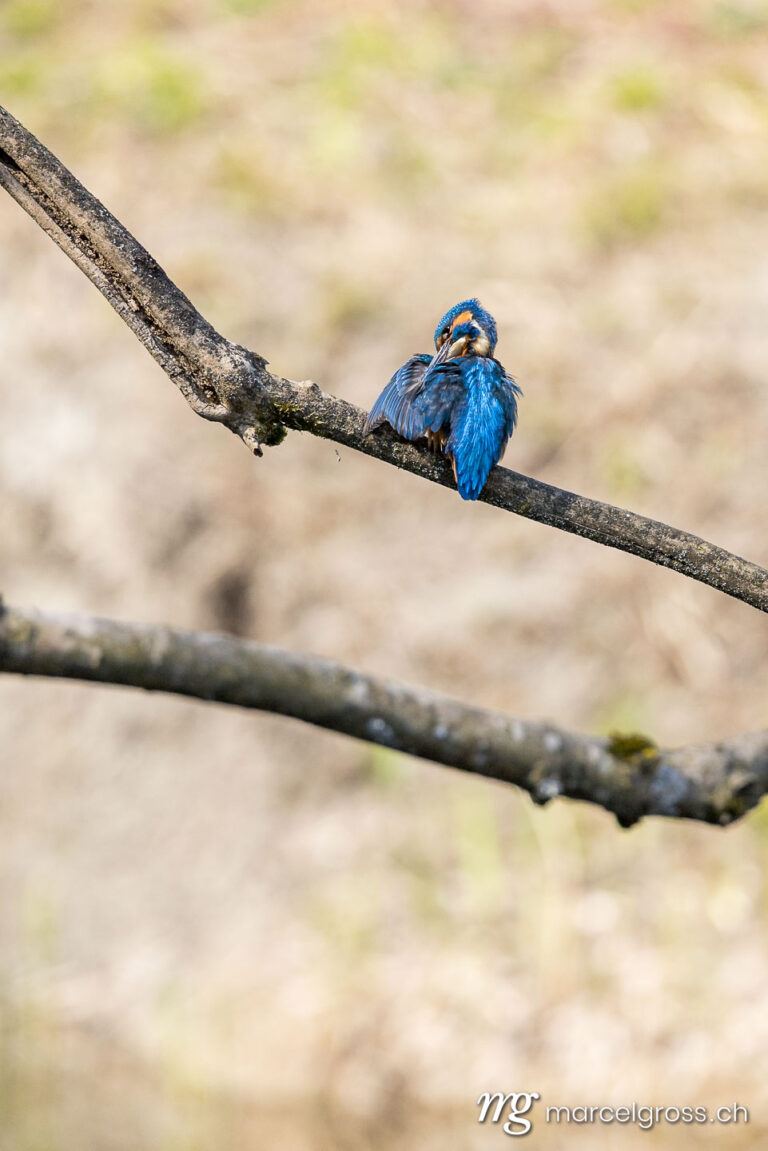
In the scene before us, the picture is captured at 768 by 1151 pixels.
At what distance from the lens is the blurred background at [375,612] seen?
5398mm

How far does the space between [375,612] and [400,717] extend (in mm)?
3815

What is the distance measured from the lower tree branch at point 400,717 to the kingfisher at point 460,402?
507 millimetres

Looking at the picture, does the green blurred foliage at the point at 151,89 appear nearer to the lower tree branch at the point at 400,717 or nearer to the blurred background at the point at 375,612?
the blurred background at the point at 375,612

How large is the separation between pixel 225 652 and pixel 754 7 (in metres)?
7.48

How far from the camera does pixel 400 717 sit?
2.51 m

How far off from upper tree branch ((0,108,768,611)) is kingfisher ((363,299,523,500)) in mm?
176

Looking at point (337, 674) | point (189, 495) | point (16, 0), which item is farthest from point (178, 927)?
point (16, 0)

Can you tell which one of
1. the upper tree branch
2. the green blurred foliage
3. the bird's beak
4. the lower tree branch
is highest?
the green blurred foliage

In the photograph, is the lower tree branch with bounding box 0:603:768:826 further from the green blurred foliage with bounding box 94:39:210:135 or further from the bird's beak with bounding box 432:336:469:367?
the green blurred foliage with bounding box 94:39:210:135

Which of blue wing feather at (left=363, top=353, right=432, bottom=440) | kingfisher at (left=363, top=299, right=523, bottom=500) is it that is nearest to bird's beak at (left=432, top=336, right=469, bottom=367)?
kingfisher at (left=363, top=299, right=523, bottom=500)

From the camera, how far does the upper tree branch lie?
2.02m

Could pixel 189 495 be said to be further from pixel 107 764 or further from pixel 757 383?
pixel 757 383

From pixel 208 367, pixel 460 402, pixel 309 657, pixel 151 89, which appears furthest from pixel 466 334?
pixel 151 89

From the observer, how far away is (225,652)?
7.77ft
